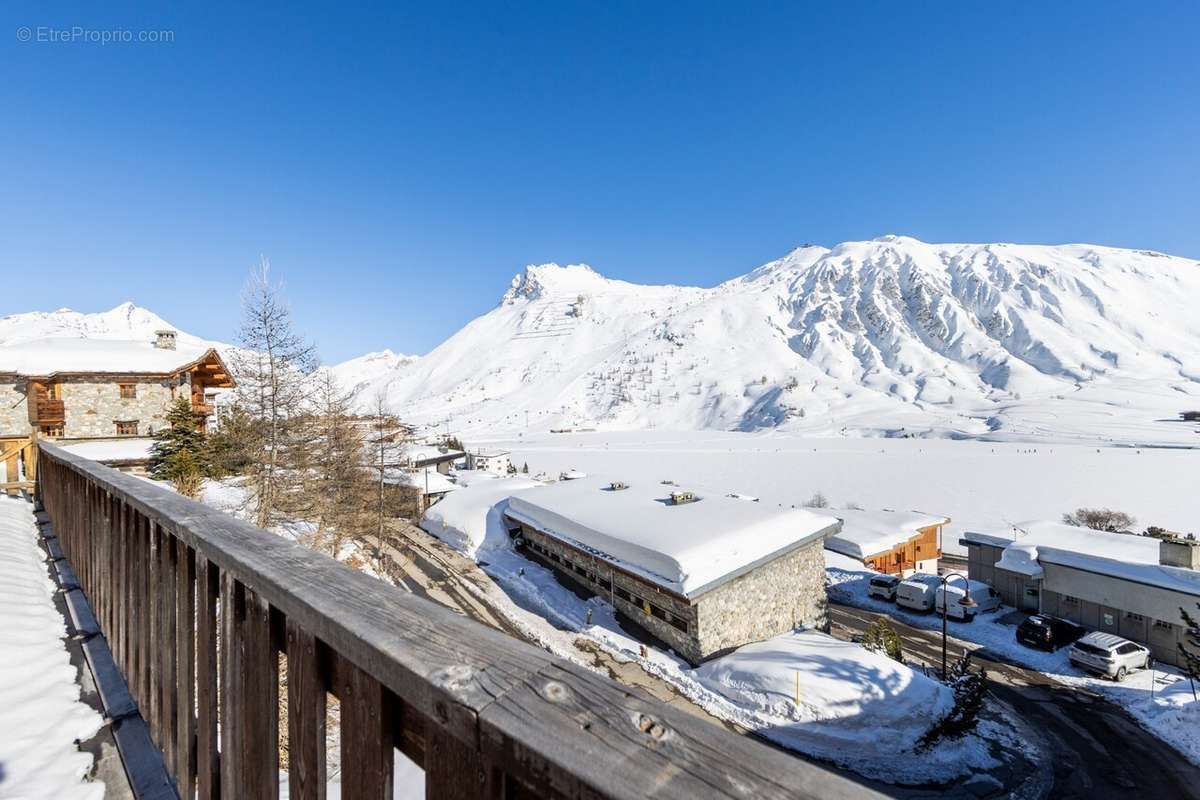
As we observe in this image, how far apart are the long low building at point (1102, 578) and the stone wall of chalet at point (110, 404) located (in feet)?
121

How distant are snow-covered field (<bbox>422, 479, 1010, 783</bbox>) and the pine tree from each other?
12.6 metres

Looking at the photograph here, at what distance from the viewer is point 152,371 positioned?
80.1ft

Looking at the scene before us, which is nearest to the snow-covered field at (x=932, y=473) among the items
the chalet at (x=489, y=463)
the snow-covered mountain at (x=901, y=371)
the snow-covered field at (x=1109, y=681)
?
the chalet at (x=489, y=463)

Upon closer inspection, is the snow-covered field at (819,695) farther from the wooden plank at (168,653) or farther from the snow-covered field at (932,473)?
the snow-covered field at (932,473)

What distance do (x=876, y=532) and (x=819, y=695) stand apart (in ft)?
62.9

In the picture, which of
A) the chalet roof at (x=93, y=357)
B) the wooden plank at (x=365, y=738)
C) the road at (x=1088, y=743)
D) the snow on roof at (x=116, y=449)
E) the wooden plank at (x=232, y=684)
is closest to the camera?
the wooden plank at (x=365, y=738)

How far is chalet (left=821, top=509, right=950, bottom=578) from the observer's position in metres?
28.2

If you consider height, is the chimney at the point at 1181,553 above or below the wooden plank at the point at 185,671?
below

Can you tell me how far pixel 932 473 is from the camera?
184 feet

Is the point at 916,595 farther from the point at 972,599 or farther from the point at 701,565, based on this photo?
the point at 701,565

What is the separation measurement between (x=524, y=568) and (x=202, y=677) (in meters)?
22.6

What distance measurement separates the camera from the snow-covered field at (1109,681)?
14180mm

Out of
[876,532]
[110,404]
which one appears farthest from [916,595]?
[110,404]

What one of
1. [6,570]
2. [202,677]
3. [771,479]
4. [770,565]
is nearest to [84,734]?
[202,677]
